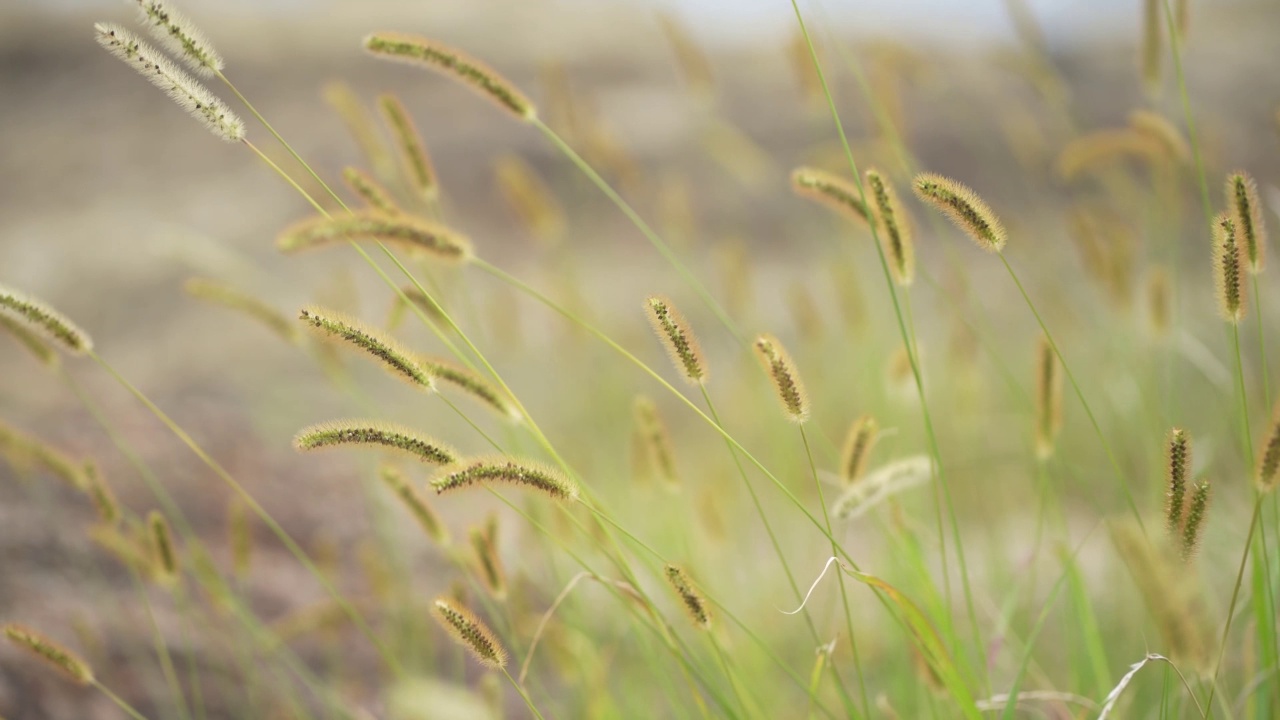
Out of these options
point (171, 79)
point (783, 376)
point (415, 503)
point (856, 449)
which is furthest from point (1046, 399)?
point (171, 79)

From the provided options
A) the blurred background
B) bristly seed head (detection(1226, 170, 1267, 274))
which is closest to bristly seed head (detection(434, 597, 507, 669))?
bristly seed head (detection(1226, 170, 1267, 274))

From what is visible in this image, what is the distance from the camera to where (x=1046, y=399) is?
51.5 inches

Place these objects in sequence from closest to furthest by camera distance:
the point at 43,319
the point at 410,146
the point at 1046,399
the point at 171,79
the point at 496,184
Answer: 1. the point at 171,79
2. the point at 43,319
3. the point at 1046,399
4. the point at 410,146
5. the point at 496,184

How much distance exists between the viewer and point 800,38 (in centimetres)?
220

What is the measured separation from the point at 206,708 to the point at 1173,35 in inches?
92.1

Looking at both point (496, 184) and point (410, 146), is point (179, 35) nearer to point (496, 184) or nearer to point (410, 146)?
point (410, 146)

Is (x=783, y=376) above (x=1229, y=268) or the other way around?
the other way around

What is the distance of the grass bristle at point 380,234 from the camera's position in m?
1.07

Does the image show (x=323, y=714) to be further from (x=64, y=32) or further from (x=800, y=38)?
(x=64, y=32)

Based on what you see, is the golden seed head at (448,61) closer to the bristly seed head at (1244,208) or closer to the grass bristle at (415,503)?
the grass bristle at (415,503)

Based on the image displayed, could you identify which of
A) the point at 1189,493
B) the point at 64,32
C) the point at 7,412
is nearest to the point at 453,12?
the point at 64,32

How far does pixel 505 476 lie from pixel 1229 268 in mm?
891

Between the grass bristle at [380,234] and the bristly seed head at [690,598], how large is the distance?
0.55 m

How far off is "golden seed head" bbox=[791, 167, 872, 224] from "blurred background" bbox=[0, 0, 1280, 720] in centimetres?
119
